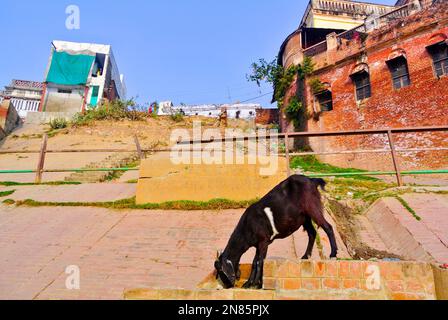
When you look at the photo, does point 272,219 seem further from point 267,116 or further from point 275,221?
point 267,116

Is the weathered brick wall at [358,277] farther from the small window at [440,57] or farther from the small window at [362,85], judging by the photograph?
the small window at [362,85]

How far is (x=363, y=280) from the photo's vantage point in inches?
97.3

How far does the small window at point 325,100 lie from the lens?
1778 cm

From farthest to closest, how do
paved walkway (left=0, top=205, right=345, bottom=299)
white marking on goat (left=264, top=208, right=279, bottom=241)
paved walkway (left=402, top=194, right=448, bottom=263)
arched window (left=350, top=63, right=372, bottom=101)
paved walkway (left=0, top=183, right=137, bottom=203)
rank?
1. arched window (left=350, top=63, right=372, bottom=101)
2. paved walkway (left=0, top=183, right=137, bottom=203)
3. paved walkway (left=402, top=194, right=448, bottom=263)
4. paved walkway (left=0, top=205, right=345, bottom=299)
5. white marking on goat (left=264, top=208, right=279, bottom=241)

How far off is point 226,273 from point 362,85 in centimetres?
1654

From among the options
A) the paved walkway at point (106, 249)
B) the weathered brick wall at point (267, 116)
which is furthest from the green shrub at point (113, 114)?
the paved walkway at point (106, 249)

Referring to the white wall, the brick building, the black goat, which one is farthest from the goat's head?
the white wall

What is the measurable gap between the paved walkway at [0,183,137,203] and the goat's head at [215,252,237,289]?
480cm

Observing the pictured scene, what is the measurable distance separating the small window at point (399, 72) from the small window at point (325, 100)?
3.55 m

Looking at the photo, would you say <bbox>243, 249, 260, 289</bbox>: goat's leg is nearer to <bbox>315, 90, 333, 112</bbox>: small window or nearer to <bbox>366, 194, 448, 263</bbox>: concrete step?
<bbox>366, 194, 448, 263</bbox>: concrete step

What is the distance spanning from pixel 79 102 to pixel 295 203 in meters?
34.2

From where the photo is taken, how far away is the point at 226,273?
9.18ft

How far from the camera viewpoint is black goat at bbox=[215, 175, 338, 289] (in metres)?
3.00
